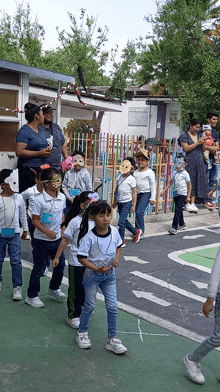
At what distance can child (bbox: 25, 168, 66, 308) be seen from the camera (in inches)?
191

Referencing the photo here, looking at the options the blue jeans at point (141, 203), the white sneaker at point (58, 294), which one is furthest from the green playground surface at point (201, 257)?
the white sneaker at point (58, 294)

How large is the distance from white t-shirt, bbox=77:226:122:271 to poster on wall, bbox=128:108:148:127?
33339 millimetres

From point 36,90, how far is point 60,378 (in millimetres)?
8720

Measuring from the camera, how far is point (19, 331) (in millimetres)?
4266

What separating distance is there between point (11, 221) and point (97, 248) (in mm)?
1473

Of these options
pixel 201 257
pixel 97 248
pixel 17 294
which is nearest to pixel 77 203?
pixel 97 248

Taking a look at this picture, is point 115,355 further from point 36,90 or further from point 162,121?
point 162,121

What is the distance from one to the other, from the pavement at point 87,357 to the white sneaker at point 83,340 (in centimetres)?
5

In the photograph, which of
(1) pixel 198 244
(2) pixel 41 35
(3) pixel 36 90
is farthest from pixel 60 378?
(2) pixel 41 35

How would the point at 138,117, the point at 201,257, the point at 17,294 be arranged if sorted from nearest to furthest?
the point at 17,294 < the point at 201,257 < the point at 138,117

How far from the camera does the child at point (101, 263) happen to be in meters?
3.92

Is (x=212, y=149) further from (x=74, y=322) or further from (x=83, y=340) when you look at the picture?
(x=83, y=340)

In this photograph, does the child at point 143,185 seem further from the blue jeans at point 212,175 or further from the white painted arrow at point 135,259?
the blue jeans at point 212,175

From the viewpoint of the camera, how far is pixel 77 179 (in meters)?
6.97
